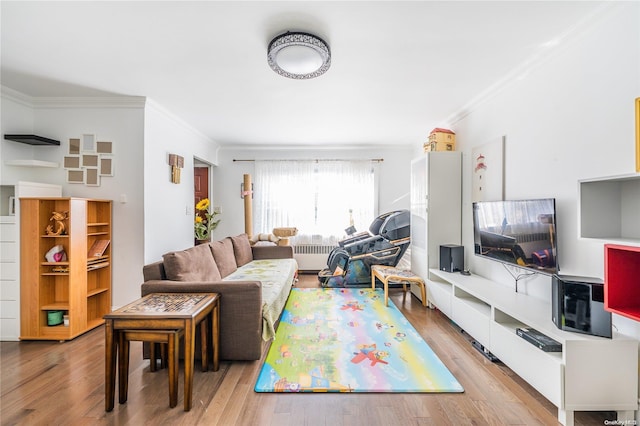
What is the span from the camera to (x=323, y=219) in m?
5.48

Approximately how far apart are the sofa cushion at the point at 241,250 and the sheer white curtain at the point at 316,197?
107cm

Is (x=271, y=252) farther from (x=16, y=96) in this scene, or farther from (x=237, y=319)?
(x=16, y=96)

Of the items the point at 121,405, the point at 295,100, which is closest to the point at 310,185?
the point at 295,100

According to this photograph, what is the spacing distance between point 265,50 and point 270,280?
231cm

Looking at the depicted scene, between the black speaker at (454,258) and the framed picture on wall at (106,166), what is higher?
the framed picture on wall at (106,166)

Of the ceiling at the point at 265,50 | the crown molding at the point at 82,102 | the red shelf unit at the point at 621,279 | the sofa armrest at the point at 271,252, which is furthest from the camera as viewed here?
the sofa armrest at the point at 271,252

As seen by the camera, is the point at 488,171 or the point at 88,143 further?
the point at 88,143

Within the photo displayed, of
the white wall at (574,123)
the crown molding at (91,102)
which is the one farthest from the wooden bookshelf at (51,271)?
the white wall at (574,123)

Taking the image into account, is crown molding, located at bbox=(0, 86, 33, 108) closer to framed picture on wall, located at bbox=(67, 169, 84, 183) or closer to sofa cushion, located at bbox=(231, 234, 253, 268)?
framed picture on wall, located at bbox=(67, 169, 84, 183)

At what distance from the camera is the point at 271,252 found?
464cm

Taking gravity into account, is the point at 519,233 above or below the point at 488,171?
below

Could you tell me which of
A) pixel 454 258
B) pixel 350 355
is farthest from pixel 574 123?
pixel 350 355

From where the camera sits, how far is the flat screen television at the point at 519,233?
2096mm

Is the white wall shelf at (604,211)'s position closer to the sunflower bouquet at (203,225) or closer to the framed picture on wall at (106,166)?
the framed picture on wall at (106,166)
